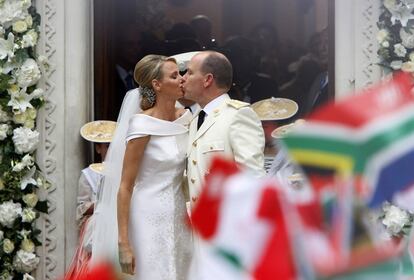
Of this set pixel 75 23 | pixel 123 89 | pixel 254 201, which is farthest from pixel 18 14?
pixel 254 201

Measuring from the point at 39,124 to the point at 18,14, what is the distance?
0.76m

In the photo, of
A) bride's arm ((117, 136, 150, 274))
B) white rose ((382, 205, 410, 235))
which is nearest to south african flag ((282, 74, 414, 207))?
bride's arm ((117, 136, 150, 274))

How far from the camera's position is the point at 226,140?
173 inches

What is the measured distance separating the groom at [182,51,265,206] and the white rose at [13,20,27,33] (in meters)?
1.97

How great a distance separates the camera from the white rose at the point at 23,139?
6.31 meters

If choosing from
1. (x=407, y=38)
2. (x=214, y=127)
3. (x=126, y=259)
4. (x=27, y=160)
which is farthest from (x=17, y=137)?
(x=407, y=38)

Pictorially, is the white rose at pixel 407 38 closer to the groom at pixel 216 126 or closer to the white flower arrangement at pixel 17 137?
the groom at pixel 216 126

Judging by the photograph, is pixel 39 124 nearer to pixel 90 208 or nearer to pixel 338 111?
pixel 90 208

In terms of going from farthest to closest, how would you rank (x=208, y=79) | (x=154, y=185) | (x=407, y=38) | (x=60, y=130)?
(x=60, y=130), (x=407, y=38), (x=154, y=185), (x=208, y=79)

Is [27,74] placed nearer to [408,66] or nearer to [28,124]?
[28,124]

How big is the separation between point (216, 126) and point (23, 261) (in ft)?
8.05

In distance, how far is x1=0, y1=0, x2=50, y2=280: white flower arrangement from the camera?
631cm

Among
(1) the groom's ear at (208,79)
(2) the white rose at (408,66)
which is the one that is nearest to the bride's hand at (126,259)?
(1) the groom's ear at (208,79)

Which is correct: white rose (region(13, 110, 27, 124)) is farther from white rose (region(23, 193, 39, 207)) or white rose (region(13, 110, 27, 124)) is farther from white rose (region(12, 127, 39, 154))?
white rose (region(23, 193, 39, 207))
